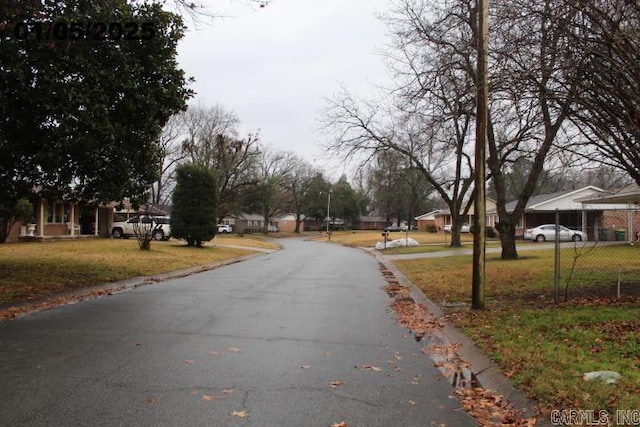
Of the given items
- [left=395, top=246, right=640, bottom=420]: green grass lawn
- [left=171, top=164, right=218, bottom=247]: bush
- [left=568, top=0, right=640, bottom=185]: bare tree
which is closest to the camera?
[left=395, top=246, right=640, bottom=420]: green grass lawn

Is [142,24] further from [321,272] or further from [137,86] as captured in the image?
[321,272]

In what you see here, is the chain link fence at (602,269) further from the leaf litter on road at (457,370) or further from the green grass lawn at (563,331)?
the leaf litter on road at (457,370)

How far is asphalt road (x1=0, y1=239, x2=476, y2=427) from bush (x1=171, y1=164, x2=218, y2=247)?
69.2ft

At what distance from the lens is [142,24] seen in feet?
42.9

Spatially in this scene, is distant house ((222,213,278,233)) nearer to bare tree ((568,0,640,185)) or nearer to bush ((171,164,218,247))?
bush ((171,164,218,247))

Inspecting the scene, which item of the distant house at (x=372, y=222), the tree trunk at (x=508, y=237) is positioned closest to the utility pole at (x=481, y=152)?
the tree trunk at (x=508, y=237)

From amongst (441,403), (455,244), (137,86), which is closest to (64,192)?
(137,86)

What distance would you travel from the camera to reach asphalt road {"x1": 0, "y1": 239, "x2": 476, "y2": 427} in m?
4.92

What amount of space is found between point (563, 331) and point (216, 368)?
5181mm

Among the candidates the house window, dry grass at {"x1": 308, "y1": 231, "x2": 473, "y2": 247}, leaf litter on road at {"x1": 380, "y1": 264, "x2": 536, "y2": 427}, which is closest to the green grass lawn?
leaf litter on road at {"x1": 380, "y1": 264, "x2": 536, "y2": 427}

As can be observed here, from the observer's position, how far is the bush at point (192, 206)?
3250cm

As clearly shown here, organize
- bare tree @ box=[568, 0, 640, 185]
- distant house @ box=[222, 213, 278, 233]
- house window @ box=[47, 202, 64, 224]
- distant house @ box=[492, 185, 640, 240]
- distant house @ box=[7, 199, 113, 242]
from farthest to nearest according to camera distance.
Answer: distant house @ box=[222, 213, 278, 233] < house window @ box=[47, 202, 64, 224] < distant house @ box=[492, 185, 640, 240] < distant house @ box=[7, 199, 113, 242] < bare tree @ box=[568, 0, 640, 185]

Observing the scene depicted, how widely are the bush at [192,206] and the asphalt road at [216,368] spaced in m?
21.1

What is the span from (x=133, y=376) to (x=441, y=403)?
3287 millimetres
